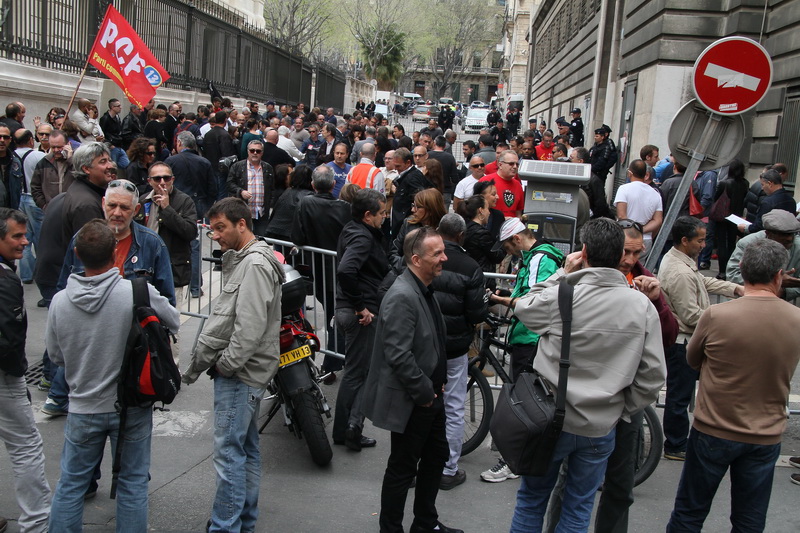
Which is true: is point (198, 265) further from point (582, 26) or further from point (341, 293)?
point (582, 26)

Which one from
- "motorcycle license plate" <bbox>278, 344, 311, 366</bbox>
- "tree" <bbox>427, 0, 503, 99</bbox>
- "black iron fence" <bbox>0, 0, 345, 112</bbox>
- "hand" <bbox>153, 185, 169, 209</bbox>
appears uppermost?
"tree" <bbox>427, 0, 503, 99</bbox>

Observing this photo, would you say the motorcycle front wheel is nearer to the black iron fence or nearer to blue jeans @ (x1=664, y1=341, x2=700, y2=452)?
blue jeans @ (x1=664, y1=341, x2=700, y2=452)

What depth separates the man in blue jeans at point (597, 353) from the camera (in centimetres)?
371

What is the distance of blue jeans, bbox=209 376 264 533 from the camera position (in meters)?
4.30

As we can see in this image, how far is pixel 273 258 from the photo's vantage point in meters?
4.45

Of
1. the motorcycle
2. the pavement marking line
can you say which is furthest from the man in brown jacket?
the motorcycle

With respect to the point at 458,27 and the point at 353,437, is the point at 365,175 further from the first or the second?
the point at 458,27

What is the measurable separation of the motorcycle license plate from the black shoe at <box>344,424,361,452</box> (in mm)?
703

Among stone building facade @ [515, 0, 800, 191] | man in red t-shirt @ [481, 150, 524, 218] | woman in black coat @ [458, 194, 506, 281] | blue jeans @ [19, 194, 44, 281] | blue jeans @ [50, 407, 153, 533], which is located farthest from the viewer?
stone building facade @ [515, 0, 800, 191]

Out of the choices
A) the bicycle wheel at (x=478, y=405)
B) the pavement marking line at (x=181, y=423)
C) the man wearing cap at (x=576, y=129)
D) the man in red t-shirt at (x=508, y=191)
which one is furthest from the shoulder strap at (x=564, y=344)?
the man wearing cap at (x=576, y=129)

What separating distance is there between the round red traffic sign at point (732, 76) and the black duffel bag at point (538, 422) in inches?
114

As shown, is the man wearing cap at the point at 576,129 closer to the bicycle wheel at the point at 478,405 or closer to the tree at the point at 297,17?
the bicycle wheel at the point at 478,405

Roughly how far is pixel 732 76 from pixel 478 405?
3.13 metres

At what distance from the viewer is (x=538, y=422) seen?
12.3 feet
